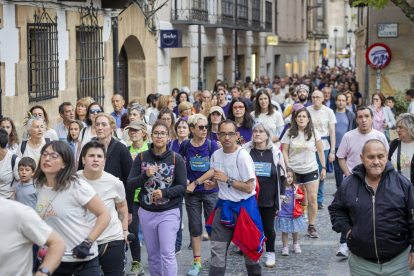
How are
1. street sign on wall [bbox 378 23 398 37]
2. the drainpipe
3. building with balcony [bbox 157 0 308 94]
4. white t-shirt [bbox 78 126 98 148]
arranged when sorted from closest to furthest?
white t-shirt [bbox 78 126 98 148]
the drainpipe
building with balcony [bbox 157 0 308 94]
street sign on wall [bbox 378 23 398 37]

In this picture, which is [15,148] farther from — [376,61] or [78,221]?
[376,61]

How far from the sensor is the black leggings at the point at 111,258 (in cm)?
583

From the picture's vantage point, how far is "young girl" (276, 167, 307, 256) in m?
9.10

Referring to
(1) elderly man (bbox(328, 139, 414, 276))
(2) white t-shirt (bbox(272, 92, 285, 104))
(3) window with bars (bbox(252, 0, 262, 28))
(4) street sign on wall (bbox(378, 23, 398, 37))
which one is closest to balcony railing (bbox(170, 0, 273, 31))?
(3) window with bars (bbox(252, 0, 262, 28))

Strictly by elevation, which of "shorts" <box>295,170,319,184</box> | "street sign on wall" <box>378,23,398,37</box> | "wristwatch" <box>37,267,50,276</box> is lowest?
"shorts" <box>295,170,319,184</box>

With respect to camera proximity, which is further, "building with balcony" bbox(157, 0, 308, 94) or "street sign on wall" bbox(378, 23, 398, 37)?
"street sign on wall" bbox(378, 23, 398, 37)

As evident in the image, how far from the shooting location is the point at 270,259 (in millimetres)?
8562

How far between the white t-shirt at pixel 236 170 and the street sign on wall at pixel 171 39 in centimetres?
1292

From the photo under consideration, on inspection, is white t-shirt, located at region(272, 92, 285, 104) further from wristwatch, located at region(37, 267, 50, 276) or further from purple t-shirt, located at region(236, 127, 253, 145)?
wristwatch, located at region(37, 267, 50, 276)

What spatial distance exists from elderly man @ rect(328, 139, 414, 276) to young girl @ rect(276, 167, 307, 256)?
11.2 feet

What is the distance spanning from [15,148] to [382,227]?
15.2ft

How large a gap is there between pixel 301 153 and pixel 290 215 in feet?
3.17

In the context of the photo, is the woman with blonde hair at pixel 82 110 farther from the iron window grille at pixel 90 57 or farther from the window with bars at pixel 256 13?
the window with bars at pixel 256 13

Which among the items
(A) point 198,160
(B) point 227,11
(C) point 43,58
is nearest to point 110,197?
(A) point 198,160
